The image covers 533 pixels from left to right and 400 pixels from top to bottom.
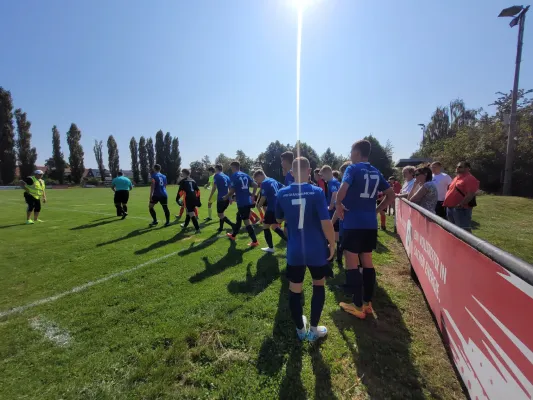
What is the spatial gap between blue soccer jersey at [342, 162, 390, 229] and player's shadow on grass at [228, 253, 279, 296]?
6.17 feet

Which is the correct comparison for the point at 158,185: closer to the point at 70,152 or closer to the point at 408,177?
the point at 408,177

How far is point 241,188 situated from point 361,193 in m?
3.96

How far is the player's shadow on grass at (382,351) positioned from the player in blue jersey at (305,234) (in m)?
0.54

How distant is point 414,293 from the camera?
4.24 m

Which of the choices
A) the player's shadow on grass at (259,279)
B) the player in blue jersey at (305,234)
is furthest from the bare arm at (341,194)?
the player's shadow on grass at (259,279)

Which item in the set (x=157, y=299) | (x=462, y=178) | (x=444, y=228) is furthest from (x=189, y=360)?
(x=462, y=178)

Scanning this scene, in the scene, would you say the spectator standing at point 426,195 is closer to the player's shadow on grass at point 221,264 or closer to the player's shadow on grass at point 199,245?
the player's shadow on grass at point 221,264

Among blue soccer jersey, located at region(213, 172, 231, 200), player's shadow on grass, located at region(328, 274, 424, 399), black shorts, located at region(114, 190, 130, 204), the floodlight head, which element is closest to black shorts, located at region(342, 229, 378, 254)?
player's shadow on grass, located at region(328, 274, 424, 399)

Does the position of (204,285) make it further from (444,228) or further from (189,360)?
(444,228)

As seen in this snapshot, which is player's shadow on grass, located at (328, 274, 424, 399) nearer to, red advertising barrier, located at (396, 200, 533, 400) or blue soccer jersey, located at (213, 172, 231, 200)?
red advertising barrier, located at (396, 200, 533, 400)

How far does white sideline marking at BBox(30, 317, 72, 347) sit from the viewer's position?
9.89 feet

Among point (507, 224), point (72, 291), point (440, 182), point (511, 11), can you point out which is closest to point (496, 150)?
point (511, 11)

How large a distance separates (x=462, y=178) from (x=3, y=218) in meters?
17.3

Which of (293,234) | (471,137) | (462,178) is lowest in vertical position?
(293,234)
